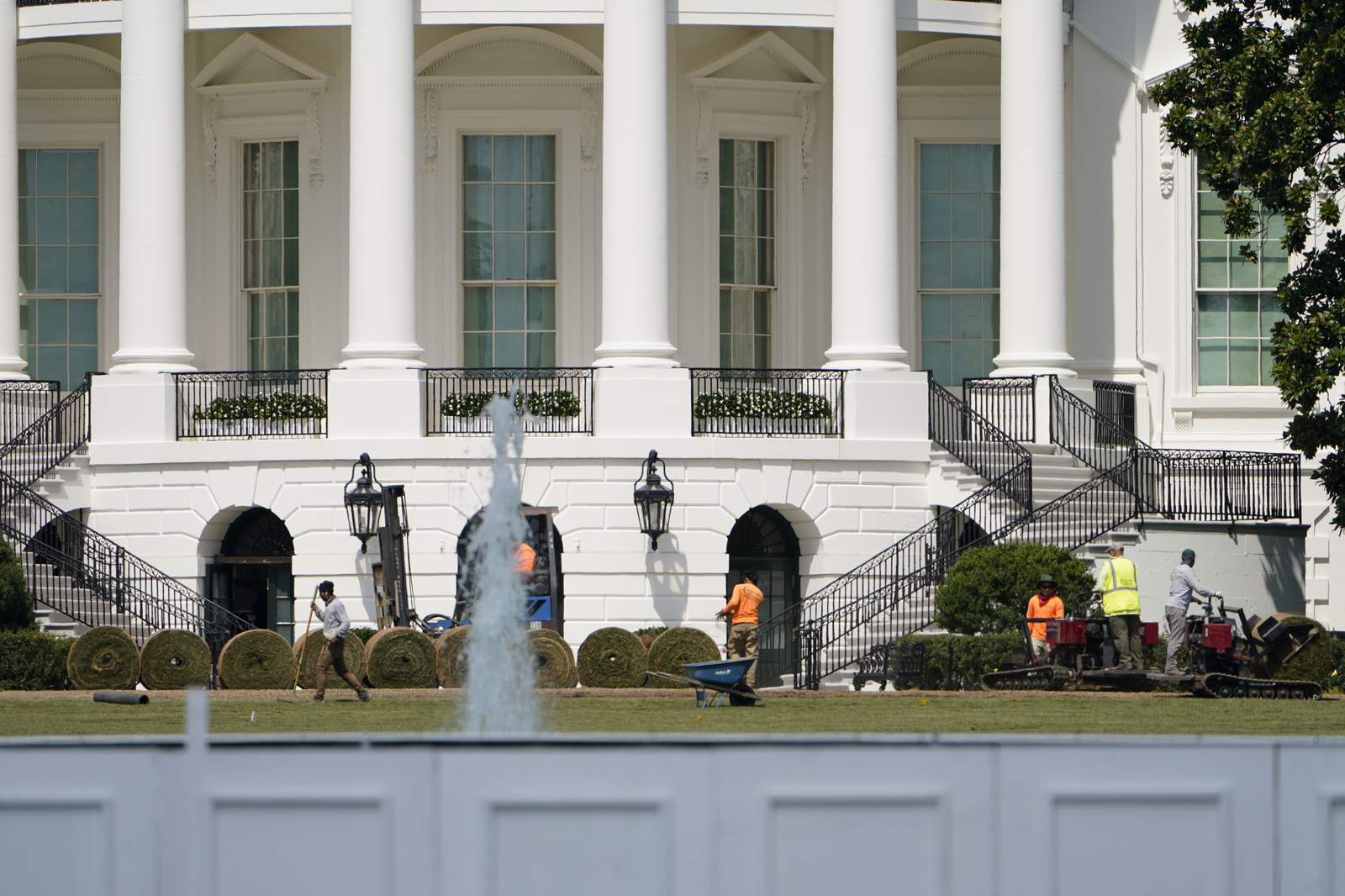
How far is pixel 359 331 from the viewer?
36719 millimetres

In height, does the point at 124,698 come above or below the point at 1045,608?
below

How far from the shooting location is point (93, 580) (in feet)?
114

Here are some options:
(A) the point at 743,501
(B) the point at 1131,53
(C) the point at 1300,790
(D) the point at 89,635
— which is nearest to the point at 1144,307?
(B) the point at 1131,53

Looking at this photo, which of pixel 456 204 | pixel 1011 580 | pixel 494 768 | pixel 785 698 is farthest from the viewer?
pixel 456 204

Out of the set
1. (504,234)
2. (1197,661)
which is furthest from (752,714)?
(504,234)

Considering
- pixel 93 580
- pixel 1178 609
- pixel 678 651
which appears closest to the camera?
pixel 1178 609

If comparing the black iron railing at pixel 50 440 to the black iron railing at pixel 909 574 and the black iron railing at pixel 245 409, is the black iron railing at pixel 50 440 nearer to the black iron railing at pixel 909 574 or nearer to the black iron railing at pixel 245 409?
the black iron railing at pixel 245 409

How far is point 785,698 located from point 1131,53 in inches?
666

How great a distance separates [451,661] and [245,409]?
28.9 ft

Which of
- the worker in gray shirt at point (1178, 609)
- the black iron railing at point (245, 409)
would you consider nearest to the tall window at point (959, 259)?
the black iron railing at point (245, 409)

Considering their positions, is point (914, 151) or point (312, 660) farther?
point (914, 151)

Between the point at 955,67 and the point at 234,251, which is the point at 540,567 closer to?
the point at 234,251

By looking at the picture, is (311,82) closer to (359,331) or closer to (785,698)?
(359,331)

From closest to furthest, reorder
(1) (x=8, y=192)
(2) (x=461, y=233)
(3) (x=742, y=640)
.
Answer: (3) (x=742, y=640) → (1) (x=8, y=192) → (2) (x=461, y=233)
